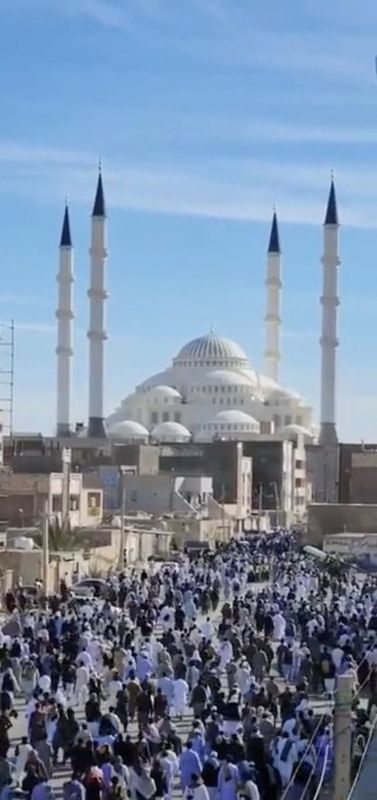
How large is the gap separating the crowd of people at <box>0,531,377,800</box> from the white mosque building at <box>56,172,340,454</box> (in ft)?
139

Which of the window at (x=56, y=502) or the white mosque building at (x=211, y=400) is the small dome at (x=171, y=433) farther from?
the window at (x=56, y=502)

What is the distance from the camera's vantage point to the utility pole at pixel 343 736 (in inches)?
346

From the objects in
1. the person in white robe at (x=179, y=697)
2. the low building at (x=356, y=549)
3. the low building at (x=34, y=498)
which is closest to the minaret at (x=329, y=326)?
the low building at (x=34, y=498)

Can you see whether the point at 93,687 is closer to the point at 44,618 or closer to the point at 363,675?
the point at 363,675

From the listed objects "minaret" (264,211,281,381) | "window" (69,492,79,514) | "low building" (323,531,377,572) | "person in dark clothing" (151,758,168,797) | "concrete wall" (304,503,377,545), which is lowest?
"person in dark clothing" (151,758,168,797)

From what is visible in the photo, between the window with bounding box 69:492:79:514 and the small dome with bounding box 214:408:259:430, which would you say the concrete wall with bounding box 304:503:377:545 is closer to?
the window with bounding box 69:492:79:514

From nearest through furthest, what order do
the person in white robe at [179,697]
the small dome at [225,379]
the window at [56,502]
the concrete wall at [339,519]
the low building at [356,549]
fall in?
the person in white robe at [179,697], the low building at [356,549], the window at [56,502], the concrete wall at [339,519], the small dome at [225,379]

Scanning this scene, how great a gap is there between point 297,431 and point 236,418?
306cm

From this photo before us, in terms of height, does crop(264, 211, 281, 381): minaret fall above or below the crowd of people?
above

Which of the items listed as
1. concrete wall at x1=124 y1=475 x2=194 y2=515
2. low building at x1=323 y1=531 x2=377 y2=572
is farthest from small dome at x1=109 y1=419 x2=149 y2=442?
low building at x1=323 y1=531 x2=377 y2=572

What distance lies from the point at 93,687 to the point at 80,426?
61586 millimetres

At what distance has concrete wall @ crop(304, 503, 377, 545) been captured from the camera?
1593 inches

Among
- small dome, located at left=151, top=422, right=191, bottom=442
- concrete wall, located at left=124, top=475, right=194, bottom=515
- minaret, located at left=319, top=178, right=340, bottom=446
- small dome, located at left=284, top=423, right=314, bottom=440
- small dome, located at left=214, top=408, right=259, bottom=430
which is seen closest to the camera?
concrete wall, located at left=124, top=475, right=194, bottom=515

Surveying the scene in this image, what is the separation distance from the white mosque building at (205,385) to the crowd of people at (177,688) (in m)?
42.3
